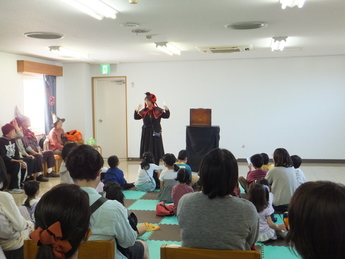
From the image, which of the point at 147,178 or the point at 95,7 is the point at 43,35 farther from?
the point at 147,178

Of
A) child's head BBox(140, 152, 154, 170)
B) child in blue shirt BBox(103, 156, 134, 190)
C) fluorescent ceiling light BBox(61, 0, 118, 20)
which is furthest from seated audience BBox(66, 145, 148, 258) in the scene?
child's head BBox(140, 152, 154, 170)

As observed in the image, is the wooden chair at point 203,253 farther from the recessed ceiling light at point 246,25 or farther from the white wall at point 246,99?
the white wall at point 246,99

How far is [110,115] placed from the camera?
9891 mm

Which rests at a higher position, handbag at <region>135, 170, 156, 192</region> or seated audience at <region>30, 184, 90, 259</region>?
seated audience at <region>30, 184, 90, 259</region>

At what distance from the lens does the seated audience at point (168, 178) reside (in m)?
5.23

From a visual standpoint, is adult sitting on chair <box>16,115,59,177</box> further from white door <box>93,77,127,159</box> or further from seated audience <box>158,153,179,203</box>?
seated audience <box>158,153,179,203</box>

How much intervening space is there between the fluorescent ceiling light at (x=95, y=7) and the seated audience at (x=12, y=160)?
12.0ft

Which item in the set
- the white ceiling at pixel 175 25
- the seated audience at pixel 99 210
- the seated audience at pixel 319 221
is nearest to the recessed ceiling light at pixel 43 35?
the white ceiling at pixel 175 25

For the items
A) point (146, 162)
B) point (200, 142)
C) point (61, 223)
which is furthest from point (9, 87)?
point (61, 223)

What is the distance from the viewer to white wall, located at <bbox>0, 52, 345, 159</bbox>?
28.6ft

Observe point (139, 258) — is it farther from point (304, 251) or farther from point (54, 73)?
point (54, 73)

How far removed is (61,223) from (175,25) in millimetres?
3991

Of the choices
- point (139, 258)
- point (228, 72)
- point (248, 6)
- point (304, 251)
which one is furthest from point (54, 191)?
point (228, 72)

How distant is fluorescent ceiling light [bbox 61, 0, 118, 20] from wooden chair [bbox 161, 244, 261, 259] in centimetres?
267
